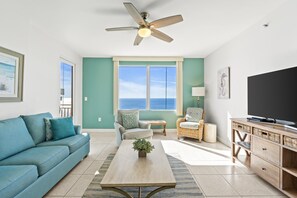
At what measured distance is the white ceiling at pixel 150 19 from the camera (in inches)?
104

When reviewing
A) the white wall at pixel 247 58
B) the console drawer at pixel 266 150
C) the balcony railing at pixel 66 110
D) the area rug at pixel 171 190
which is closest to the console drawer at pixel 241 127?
the console drawer at pixel 266 150

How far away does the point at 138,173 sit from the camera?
191 centimetres

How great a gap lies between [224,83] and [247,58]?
1055 millimetres

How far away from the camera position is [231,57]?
4.23 metres

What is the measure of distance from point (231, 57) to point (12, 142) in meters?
4.43

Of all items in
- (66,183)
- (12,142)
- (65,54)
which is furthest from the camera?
(65,54)

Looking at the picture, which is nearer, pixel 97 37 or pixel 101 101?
pixel 97 37

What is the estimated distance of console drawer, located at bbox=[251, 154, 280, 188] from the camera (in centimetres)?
221

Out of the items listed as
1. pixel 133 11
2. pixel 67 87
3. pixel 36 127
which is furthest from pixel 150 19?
pixel 67 87

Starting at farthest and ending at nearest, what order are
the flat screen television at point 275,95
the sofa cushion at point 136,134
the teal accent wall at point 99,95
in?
the teal accent wall at point 99,95 → the sofa cushion at point 136,134 → the flat screen television at point 275,95

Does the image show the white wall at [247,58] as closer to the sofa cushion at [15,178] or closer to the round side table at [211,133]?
the round side table at [211,133]

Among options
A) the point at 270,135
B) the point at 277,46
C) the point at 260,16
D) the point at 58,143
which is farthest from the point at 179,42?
the point at 58,143

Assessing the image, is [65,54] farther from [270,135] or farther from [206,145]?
[270,135]

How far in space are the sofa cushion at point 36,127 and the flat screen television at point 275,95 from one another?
3.50 metres
